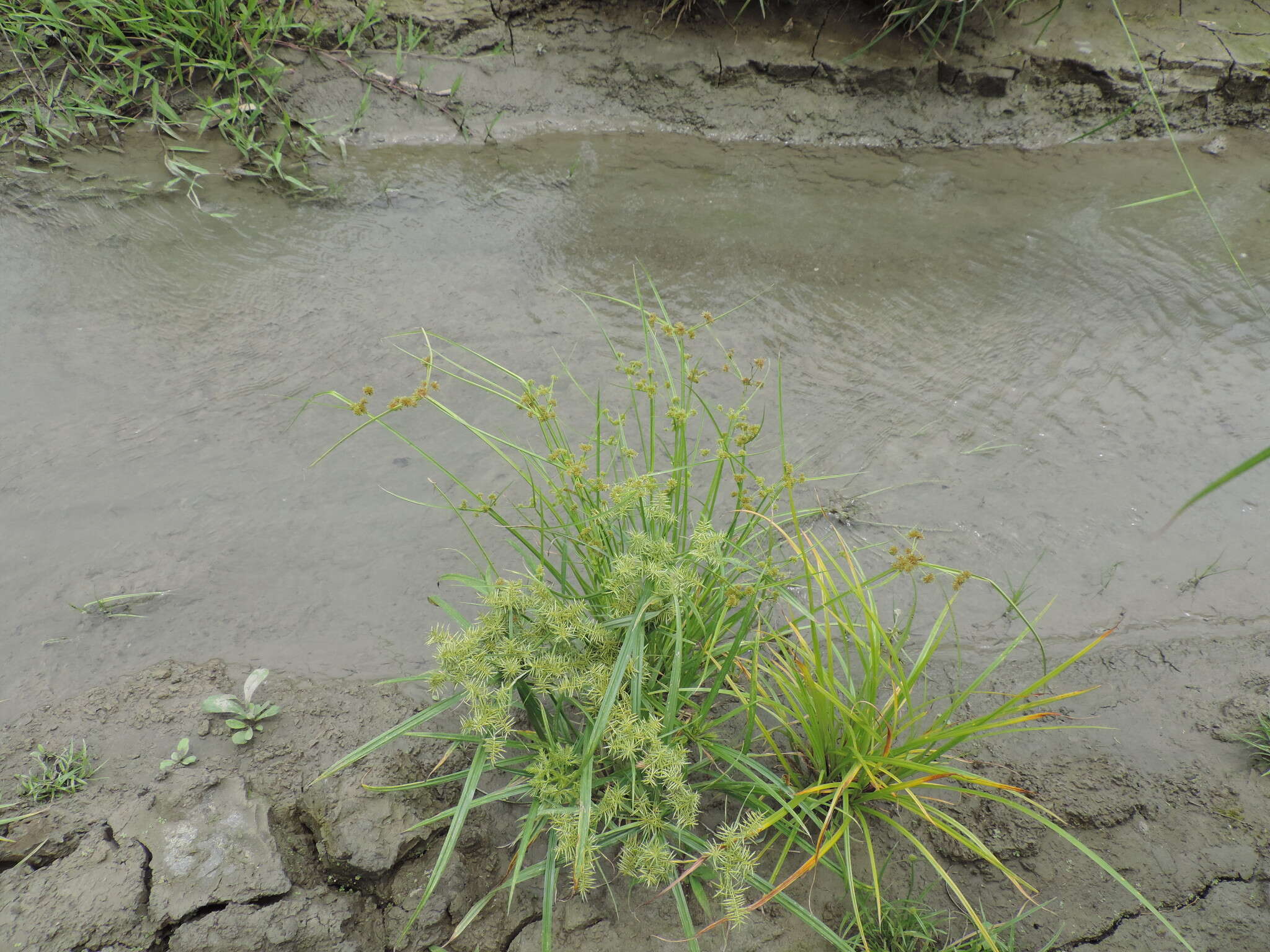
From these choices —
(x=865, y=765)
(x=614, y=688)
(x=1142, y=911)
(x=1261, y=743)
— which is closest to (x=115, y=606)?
(x=614, y=688)

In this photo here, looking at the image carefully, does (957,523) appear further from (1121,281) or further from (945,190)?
(945,190)

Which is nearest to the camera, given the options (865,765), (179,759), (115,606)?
(865,765)

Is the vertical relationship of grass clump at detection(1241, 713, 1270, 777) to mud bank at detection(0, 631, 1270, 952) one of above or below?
above

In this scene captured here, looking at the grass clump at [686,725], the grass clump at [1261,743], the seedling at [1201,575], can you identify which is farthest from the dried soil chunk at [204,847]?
the seedling at [1201,575]

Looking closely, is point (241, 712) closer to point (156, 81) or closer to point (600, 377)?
point (600, 377)

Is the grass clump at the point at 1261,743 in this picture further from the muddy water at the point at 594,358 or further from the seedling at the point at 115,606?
→ the seedling at the point at 115,606

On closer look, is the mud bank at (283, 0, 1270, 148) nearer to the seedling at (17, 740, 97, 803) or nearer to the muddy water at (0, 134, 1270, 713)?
the muddy water at (0, 134, 1270, 713)

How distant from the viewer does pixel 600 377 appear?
282 cm

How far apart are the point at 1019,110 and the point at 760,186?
1.49 meters

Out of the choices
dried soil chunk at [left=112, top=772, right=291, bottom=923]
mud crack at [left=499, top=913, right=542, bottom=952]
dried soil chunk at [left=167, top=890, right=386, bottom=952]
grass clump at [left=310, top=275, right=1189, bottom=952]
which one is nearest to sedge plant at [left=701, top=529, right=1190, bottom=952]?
grass clump at [left=310, top=275, right=1189, bottom=952]

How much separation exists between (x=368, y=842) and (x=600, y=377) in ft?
5.50

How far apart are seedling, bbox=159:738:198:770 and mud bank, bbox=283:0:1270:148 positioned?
126 inches

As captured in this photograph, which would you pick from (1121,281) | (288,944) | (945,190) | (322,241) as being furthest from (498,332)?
(1121,281)

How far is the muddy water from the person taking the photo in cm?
222
